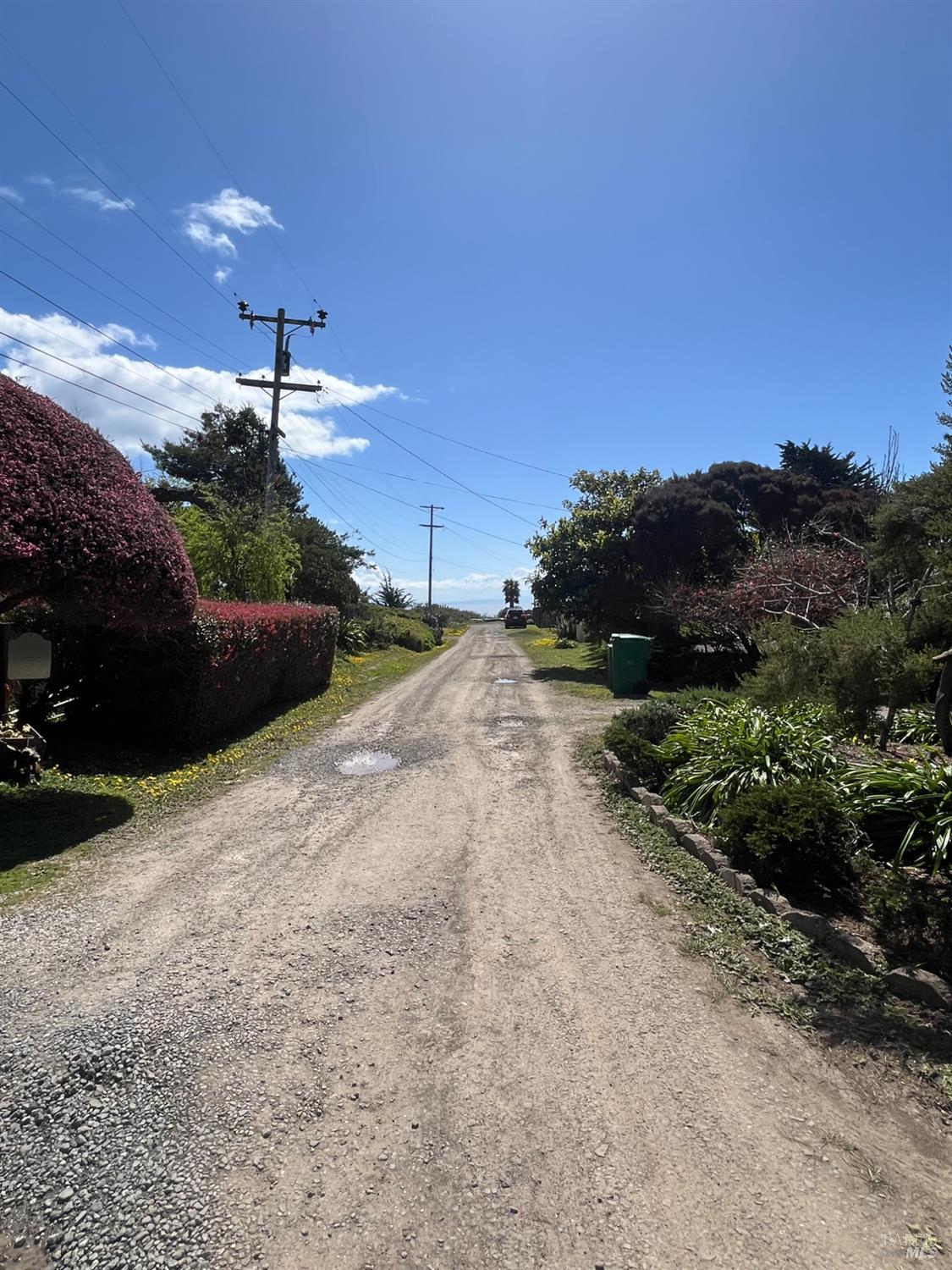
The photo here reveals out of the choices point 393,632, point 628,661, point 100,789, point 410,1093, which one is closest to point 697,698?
point 628,661

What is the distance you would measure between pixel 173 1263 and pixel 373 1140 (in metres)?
0.72

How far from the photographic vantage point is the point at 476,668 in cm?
2331

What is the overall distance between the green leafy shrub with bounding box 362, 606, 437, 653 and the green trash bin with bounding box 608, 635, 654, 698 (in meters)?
14.6

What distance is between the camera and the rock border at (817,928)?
11.6 ft

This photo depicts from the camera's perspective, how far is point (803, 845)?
4703 millimetres

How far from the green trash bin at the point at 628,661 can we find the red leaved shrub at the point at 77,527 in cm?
1122

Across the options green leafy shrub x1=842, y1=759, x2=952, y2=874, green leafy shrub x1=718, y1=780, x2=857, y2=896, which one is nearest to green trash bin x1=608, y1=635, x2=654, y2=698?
green leafy shrub x1=842, y1=759, x2=952, y2=874

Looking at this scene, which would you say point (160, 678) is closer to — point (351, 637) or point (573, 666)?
point (573, 666)

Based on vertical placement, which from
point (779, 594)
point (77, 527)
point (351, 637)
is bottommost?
point (351, 637)

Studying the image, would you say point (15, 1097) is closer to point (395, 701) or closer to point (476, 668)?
point (395, 701)

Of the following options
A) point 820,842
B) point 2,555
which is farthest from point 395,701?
point 820,842

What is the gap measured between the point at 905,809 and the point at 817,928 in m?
1.48

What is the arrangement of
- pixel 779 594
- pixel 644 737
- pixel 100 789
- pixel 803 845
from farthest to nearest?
pixel 779 594
pixel 644 737
pixel 100 789
pixel 803 845

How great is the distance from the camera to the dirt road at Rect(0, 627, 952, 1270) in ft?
7.03
